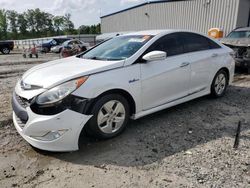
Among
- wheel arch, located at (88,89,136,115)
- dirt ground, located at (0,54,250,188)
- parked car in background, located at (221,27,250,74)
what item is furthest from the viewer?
parked car in background, located at (221,27,250,74)

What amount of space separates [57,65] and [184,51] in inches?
89.8

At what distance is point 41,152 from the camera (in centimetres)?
319

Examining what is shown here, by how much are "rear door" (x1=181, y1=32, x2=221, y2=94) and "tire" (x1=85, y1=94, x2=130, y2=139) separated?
1.66m

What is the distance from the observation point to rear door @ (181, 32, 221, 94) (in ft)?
14.5

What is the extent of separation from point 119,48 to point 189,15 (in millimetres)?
15392

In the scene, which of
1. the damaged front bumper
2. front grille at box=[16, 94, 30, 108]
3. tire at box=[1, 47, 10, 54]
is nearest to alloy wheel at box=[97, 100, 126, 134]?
the damaged front bumper

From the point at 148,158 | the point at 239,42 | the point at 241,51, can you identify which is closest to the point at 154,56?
the point at 148,158

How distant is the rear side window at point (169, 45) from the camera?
155 inches

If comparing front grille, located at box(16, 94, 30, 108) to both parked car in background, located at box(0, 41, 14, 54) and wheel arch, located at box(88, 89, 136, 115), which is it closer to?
wheel arch, located at box(88, 89, 136, 115)

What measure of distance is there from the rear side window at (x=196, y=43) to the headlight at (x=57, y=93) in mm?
2379

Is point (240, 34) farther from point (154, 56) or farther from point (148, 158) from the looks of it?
point (148, 158)

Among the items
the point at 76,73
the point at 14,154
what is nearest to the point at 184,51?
the point at 76,73

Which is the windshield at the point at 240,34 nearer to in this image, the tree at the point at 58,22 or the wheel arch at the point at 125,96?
the wheel arch at the point at 125,96

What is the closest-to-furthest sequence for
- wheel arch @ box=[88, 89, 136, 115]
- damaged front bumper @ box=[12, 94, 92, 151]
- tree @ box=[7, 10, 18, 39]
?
damaged front bumper @ box=[12, 94, 92, 151] → wheel arch @ box=[88, 89, 136, 115] → tree @ box=[7, 10, 18, 39]
